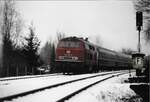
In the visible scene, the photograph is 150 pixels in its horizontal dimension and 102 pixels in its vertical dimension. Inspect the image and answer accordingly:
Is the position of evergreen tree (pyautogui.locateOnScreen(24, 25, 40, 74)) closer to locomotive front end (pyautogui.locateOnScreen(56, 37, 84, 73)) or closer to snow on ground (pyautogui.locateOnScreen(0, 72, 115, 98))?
locomotive front end (pyautogui.locateOnScreen(56, 37, 84, 73))

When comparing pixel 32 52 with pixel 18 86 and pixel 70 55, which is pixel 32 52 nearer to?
pixel 70 55

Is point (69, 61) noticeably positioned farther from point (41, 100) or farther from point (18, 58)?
point (41, 100)

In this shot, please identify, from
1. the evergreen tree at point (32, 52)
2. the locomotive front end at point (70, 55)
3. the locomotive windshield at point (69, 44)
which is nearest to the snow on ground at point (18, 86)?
the locomotive front end at point (70, 55)

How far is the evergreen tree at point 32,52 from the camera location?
29.4 meters

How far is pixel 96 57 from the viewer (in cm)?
3212

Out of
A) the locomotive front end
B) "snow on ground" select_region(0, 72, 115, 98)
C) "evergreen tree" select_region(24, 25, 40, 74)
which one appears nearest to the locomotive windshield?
the locomotive front end

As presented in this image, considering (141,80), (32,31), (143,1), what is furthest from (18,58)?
(141,80)

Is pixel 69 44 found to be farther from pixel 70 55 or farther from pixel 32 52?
pixel 32 52

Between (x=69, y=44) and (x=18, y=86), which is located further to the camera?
(x=69, y=44)

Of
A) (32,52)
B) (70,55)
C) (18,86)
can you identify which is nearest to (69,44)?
(70,55)

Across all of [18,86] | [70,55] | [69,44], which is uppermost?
[69,44]

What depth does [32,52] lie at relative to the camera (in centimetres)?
2959

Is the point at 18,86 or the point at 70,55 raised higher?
the point at 70,55

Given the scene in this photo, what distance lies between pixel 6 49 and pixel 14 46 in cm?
224
